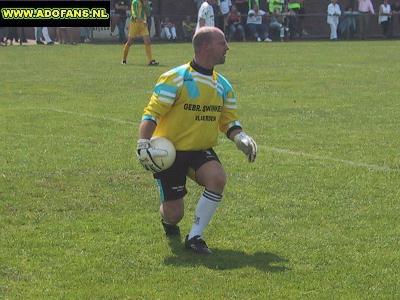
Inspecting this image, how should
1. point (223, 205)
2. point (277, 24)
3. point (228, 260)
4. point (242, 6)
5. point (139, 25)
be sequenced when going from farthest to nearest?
point (242, 6), point (277, 24), point (139, 25), point (223, 205), point (228, 260)

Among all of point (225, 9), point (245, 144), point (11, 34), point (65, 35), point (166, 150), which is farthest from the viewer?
point (225, 9)

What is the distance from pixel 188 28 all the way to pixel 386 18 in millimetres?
8830

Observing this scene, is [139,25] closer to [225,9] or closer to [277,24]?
[225,9]

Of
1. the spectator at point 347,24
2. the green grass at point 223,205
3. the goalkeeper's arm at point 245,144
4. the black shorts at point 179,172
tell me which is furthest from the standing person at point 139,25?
the spectator at point 347,24

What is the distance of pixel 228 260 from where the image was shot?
6.59 m

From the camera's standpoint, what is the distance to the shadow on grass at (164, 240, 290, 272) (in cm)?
643

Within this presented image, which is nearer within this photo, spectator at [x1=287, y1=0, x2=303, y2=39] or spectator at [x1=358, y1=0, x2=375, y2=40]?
→ spectator at [x1=287, y1=0, x2=303, y2=39]

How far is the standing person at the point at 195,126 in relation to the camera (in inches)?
270

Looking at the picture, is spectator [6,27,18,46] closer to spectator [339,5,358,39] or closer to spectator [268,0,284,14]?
spectator [268,0,284,14]

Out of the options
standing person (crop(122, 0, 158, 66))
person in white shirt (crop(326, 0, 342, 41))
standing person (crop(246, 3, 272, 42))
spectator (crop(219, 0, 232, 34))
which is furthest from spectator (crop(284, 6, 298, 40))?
standing person (crop(122, 0, 158, 66))

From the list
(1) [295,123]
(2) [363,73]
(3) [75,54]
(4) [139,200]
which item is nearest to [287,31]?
(3) [75,54]

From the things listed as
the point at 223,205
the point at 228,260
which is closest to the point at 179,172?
the point at 228,260

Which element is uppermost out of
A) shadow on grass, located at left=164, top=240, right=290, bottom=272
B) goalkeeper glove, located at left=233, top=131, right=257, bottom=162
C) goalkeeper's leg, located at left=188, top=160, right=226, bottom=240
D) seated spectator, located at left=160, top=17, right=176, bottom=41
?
goalkeeper glove, located at left=233, top=131, right=257, bottom=162

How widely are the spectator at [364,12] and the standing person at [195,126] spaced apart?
1385 inches
